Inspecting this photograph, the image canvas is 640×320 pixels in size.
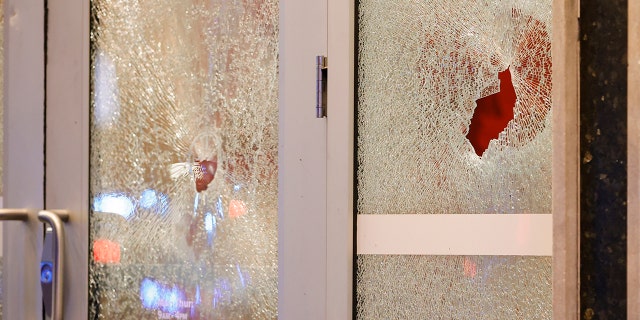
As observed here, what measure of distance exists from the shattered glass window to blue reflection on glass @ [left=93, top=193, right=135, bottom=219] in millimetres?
609

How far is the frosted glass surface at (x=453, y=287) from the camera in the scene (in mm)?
1685

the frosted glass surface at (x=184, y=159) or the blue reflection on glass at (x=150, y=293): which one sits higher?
the frosted glass surface at (x=184, y=159)

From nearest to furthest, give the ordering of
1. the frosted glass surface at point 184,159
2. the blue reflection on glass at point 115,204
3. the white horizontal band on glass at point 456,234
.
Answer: the white horizontal band on glass at point 456,234
the frosted glass surface at point 184,159
the blue reflection on glass at point 115,204

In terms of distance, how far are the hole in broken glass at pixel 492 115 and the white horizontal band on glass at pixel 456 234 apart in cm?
16

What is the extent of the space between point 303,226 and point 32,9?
0.92 meters

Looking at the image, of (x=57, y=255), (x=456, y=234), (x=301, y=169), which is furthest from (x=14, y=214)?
(x=456, y=234)

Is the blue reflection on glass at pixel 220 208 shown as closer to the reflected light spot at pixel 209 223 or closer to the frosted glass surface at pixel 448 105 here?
the reflected light spot at pixel 209 223

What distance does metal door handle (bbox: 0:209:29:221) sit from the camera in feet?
6.38

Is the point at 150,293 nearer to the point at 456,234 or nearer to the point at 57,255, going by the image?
the point at 57,255

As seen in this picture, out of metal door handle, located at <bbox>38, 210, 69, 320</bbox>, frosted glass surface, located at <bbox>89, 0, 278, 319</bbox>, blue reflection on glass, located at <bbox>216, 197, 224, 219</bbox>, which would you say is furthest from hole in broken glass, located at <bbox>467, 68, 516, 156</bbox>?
metal door handle, located at <bbox>38, 210, 69, 320</bbox>

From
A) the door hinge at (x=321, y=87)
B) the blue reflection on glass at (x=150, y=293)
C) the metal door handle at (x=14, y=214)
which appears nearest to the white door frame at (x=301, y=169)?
the door hinge at (x=321, y=87)

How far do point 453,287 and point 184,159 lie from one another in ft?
2.37

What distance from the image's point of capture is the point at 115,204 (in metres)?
1.95

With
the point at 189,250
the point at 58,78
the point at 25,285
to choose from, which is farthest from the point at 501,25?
the point at 25,285
